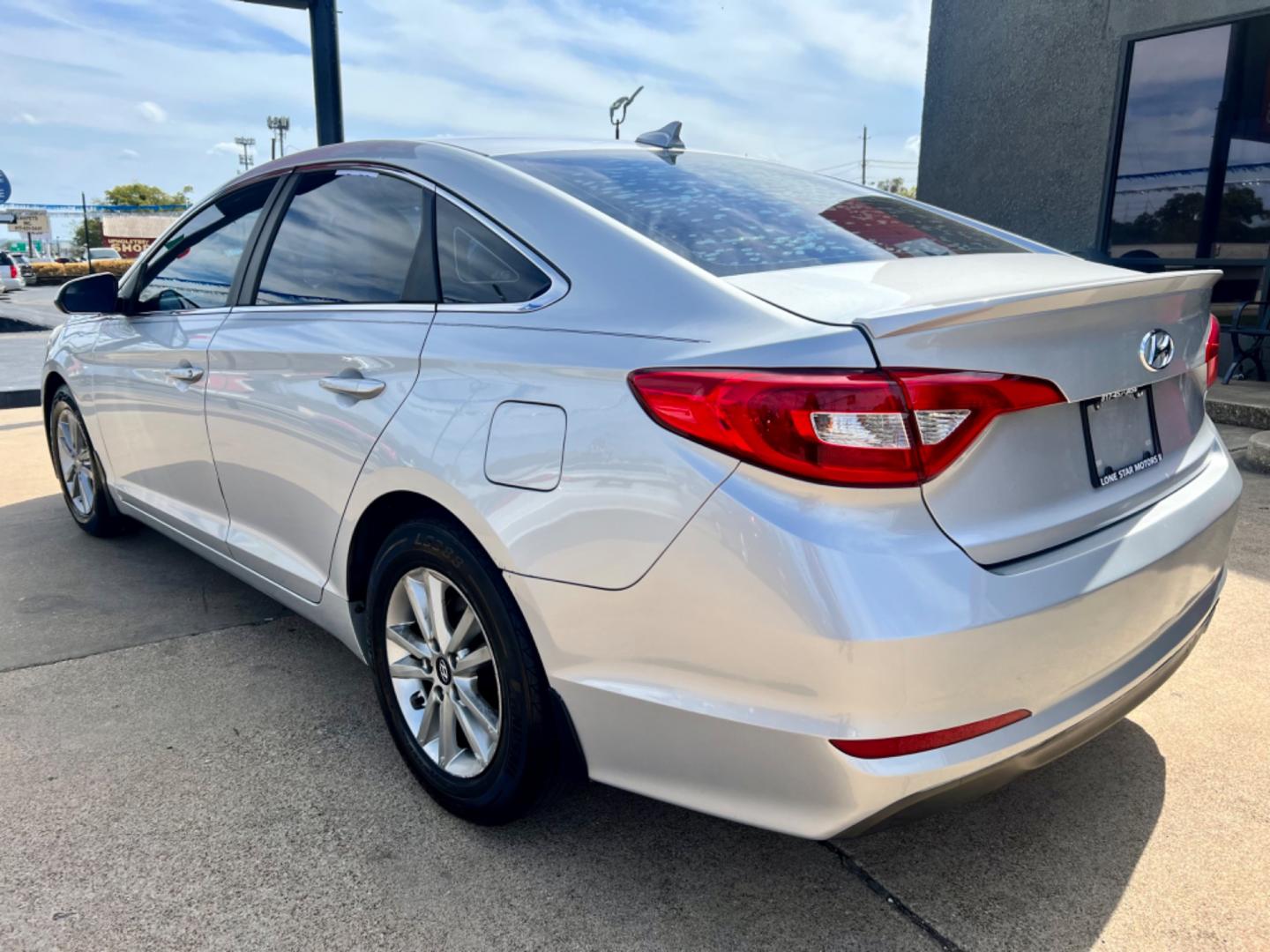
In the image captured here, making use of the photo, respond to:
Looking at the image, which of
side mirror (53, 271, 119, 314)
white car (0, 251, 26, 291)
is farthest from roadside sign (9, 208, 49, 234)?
side mirror (53, 271, 119, 314)

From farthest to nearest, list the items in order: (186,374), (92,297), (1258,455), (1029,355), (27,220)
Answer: (27,220)
(1258,455)
(92,297)
(186,374)
(1029,355)

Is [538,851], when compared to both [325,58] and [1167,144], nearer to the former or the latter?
[325,58]

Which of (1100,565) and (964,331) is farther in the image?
(1100,565)

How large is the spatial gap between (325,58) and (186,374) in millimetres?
4976

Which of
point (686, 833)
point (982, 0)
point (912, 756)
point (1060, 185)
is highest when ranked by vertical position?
point (982, 0)

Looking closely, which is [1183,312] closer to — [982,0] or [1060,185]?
[1060,185]

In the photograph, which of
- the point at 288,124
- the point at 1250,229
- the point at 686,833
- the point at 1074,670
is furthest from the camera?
the point at 288,124

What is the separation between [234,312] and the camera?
3.02 m

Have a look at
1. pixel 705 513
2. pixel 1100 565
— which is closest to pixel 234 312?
pixel 705 513

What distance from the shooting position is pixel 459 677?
2240 mm

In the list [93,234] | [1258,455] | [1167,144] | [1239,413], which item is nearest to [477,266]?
[1258,455]

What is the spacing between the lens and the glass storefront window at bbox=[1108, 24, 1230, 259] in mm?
8375

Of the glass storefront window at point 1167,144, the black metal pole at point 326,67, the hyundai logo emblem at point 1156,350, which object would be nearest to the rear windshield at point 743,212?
the hyundai logo emblem at point 1156,350

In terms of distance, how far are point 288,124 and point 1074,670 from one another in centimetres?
6531
